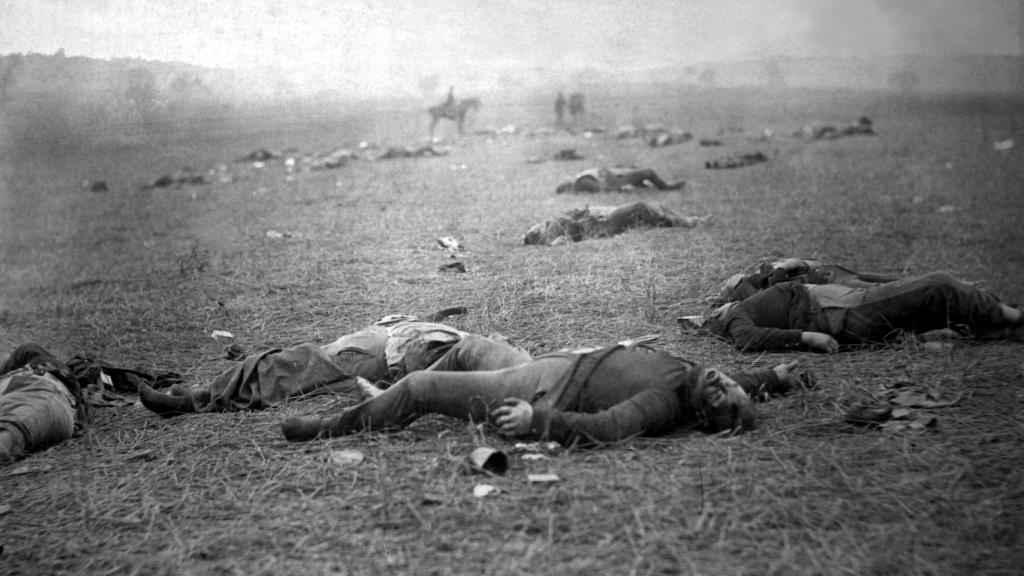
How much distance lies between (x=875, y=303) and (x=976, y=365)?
0.61 metres

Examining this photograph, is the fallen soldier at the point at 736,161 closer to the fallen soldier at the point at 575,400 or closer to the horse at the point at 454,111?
the horse at the point at 454,111

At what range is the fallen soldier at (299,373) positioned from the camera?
12.5 ft

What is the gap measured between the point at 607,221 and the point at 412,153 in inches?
389

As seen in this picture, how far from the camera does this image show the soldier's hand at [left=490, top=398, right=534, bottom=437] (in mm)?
2779

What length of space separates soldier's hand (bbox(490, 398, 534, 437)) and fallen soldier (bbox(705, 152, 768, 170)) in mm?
10356

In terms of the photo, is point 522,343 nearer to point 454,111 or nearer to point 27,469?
point 27,469

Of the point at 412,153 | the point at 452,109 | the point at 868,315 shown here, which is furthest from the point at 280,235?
the point at 452,109

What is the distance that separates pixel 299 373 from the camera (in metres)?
3.88

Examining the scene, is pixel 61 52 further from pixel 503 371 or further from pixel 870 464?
pixel 870 464

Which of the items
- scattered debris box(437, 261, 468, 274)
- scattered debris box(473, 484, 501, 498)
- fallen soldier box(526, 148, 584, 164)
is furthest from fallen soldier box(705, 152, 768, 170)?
scattered debris box(473, 484, 501, 498)

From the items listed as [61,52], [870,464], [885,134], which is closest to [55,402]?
[870,464]

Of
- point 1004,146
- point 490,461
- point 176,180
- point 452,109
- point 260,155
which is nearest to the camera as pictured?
point 490,461

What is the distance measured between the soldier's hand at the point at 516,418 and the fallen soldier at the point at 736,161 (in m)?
10.4

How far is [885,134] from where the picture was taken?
48.2 ft
